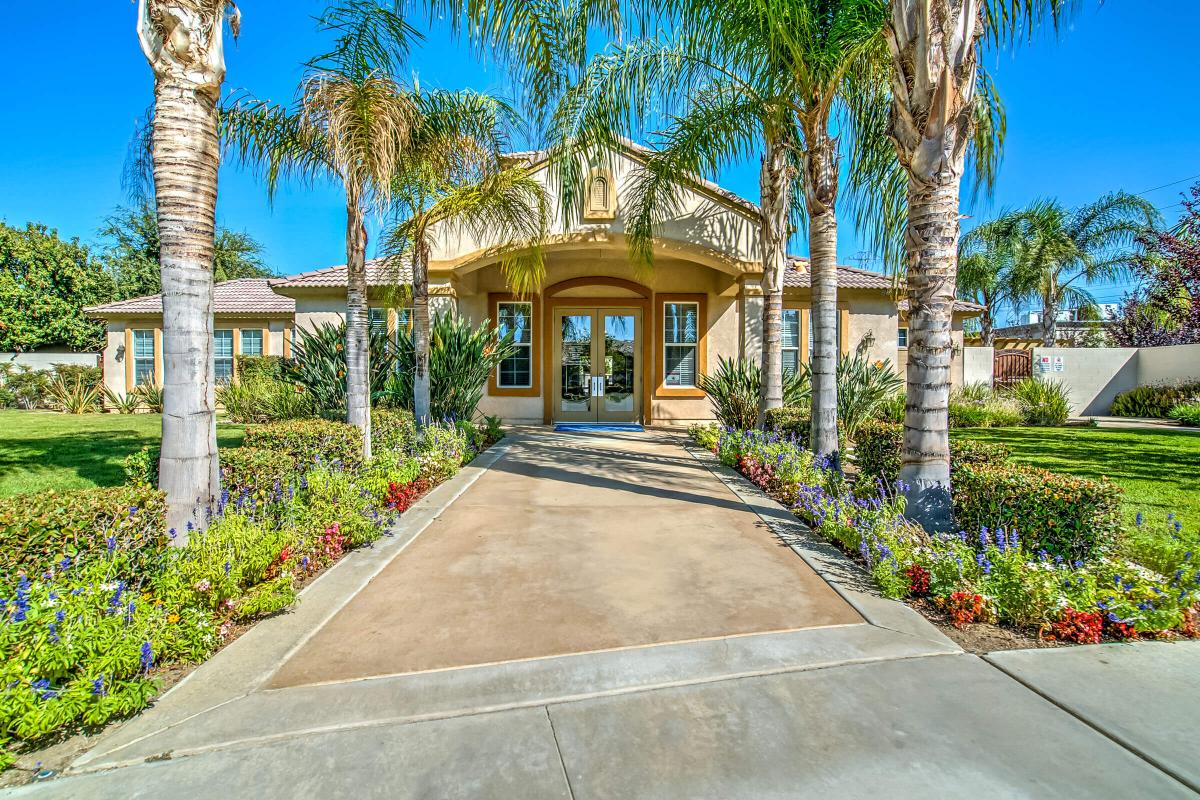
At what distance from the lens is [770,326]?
9656mm

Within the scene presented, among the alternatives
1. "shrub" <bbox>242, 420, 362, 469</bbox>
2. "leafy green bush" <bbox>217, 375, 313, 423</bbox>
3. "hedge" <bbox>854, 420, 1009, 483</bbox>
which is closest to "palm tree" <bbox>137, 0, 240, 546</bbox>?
"shrub" <bbox>242, 420, 362, 469</bbox>

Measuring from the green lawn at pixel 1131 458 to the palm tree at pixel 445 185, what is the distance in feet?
29.4

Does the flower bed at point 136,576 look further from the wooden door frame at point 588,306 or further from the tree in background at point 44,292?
the tree in background at point 44,292

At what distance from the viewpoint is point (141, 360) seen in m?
19.2

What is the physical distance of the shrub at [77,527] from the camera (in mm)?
2979

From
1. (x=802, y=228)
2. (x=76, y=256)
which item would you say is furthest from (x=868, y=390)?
(x=76, y=256)

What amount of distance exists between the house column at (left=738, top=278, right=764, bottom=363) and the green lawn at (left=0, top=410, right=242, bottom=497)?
1036 centimetres

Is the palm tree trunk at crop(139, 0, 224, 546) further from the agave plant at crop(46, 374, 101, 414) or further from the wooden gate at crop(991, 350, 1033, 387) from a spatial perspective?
the wooden gate at crop(991, 350, 1033, 387)

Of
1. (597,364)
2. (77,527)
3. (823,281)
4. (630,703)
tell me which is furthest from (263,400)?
(630,703)

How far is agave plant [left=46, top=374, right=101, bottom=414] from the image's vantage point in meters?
18.5

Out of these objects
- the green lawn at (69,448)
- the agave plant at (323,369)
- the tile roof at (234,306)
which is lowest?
the green lawn at (69,448)

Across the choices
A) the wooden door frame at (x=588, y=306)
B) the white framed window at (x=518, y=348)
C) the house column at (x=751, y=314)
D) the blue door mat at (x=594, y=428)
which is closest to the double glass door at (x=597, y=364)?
the wooden door frame at (x=588, y=306)

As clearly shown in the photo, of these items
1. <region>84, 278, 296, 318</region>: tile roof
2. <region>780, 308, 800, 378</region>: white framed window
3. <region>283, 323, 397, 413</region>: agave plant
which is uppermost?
<region>84, 278, 296, 318</region>: tile roof

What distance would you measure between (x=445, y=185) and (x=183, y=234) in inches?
219
